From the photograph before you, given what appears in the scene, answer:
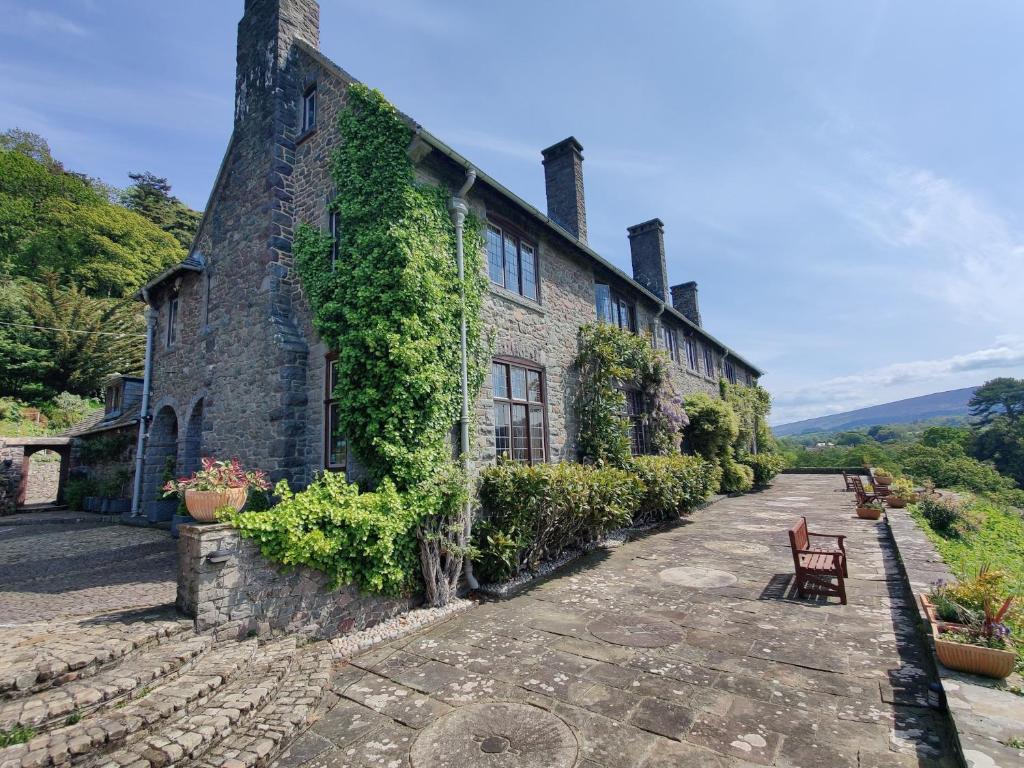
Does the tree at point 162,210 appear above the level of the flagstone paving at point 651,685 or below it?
above

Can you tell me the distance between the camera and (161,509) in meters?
12.6

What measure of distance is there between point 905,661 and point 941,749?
1.53 meters

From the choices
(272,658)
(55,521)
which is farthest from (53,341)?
(272,658)

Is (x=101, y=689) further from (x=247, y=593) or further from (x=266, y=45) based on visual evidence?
(x=266, y=45)

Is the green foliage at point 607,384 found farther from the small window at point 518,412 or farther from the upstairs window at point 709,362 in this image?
the upstairs window at point 709,362

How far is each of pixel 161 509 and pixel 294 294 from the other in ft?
26.5

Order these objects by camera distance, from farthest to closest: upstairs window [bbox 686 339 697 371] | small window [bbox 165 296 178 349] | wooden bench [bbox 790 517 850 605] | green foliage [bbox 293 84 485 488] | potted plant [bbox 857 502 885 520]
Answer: upstairs window [bbox 686 339 697 371] → small window [bbox 165 296 178 349] → potted plant [bbox 857 502 885 520] → green foliage [bbox 293 84 485 488] → wooden bench [bbox 790 517 850 605]

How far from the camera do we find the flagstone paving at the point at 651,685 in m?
3.34

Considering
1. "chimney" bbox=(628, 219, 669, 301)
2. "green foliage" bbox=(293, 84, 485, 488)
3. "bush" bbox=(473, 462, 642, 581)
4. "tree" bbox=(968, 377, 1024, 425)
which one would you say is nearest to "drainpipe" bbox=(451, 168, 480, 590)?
"green foliage" bbox=(293, 84, 485, 488)

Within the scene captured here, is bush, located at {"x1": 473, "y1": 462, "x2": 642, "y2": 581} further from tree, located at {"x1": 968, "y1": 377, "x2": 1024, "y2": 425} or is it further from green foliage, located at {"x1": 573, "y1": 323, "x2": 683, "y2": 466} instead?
tree, located at {"x1": 968, "y1": 377, "x2": 1024, "y2": 425}

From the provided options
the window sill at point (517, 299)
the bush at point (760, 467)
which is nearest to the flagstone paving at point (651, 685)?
the window sill at point (517, 299)

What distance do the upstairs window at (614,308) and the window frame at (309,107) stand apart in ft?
26.0

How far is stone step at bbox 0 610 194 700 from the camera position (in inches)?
142

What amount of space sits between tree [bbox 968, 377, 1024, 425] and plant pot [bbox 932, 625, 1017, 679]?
234 ft
